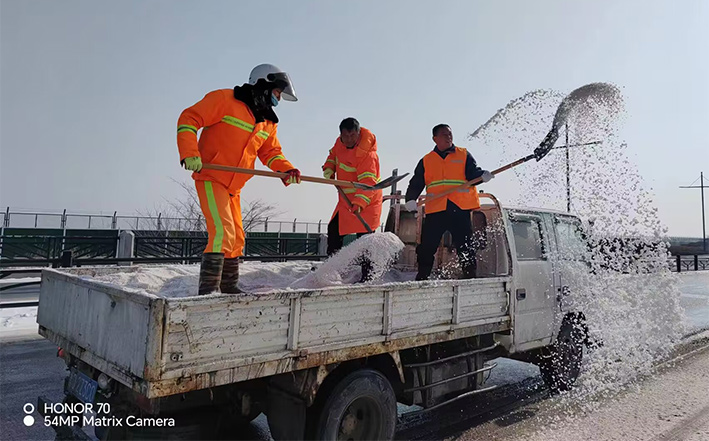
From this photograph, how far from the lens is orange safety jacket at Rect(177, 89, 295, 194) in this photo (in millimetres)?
3229

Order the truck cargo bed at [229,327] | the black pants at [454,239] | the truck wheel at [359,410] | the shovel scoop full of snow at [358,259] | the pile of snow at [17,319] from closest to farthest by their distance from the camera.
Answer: the truck cargo bed at [229,327]
the truck wheel at [359,410]
the shovel scoop full of snow at [358,259]
the black pants at [454,239]
the pile of snow at [17,319]

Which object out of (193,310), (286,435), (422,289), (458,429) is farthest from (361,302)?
(458,429)

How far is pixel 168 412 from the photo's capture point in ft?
8.48

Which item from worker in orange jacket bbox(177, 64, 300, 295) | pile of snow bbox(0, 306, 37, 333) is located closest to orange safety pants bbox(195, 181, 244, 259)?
worker in orange jacket bbox(177, 64, 300, 295)

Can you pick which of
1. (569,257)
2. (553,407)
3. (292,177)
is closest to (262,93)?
(292,177)

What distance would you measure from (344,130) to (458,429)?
3232 mm

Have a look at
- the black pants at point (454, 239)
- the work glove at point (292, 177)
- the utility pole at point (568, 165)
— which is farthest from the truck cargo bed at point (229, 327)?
the utility pole at point (568, 165)

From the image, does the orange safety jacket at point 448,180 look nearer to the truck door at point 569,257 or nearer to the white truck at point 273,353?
the white truck at point 273,353

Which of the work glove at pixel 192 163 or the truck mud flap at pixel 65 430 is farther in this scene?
the work glove at pixel 192 163

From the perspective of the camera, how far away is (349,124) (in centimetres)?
500

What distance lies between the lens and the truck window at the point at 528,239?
470 centimetres

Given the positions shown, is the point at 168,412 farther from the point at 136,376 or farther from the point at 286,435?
the point at 286,435

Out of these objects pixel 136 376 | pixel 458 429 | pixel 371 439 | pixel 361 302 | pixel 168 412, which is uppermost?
pixel 361 302

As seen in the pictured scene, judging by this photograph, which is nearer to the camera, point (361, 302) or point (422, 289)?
point (361, 302)
